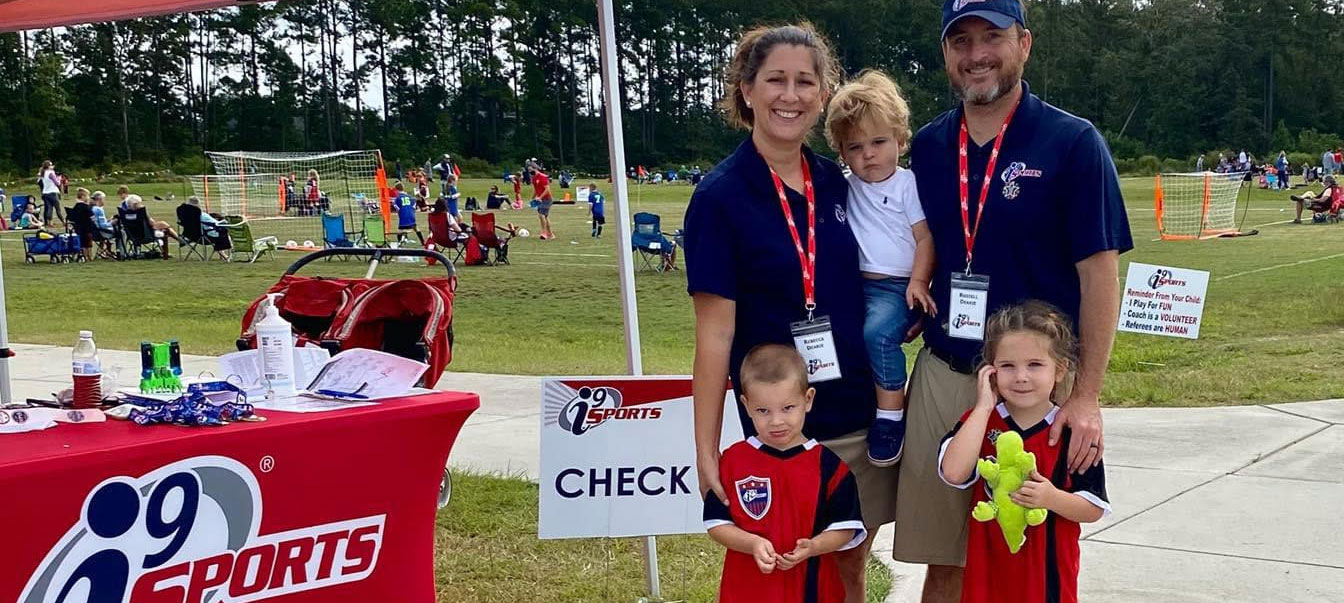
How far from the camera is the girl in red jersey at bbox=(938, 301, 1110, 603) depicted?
9.82ft

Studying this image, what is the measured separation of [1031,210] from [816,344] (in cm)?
61

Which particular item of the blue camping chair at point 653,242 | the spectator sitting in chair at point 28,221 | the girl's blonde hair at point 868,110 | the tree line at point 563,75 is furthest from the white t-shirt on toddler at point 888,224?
the tree line at point 563,75

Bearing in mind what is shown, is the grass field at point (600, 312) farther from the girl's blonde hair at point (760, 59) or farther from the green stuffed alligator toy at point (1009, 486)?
the girl's blonde hair at point (760, 59)

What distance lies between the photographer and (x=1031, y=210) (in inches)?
118

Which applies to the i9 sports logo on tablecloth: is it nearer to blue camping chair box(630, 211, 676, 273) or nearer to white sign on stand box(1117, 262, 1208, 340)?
white sign on stand box(1117, 262, 1208, 340)

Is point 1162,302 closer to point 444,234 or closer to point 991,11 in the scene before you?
point 991,11

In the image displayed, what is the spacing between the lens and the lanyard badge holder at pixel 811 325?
3.07 meters

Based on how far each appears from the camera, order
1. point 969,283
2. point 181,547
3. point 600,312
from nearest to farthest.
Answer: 1. point 969,283
2. point 181,547
3. point 600,312

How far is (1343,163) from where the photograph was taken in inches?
2355

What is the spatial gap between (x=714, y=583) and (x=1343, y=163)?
6406 cm

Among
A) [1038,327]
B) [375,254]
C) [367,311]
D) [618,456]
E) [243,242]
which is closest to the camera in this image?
[1038,327]

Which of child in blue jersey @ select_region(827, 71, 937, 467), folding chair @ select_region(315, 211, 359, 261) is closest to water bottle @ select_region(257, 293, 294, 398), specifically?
child in blue jersey @ select_region(827, 71, 937, 467)

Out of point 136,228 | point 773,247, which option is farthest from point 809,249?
point 136,228

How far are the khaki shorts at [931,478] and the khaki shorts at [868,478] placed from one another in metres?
0.06
